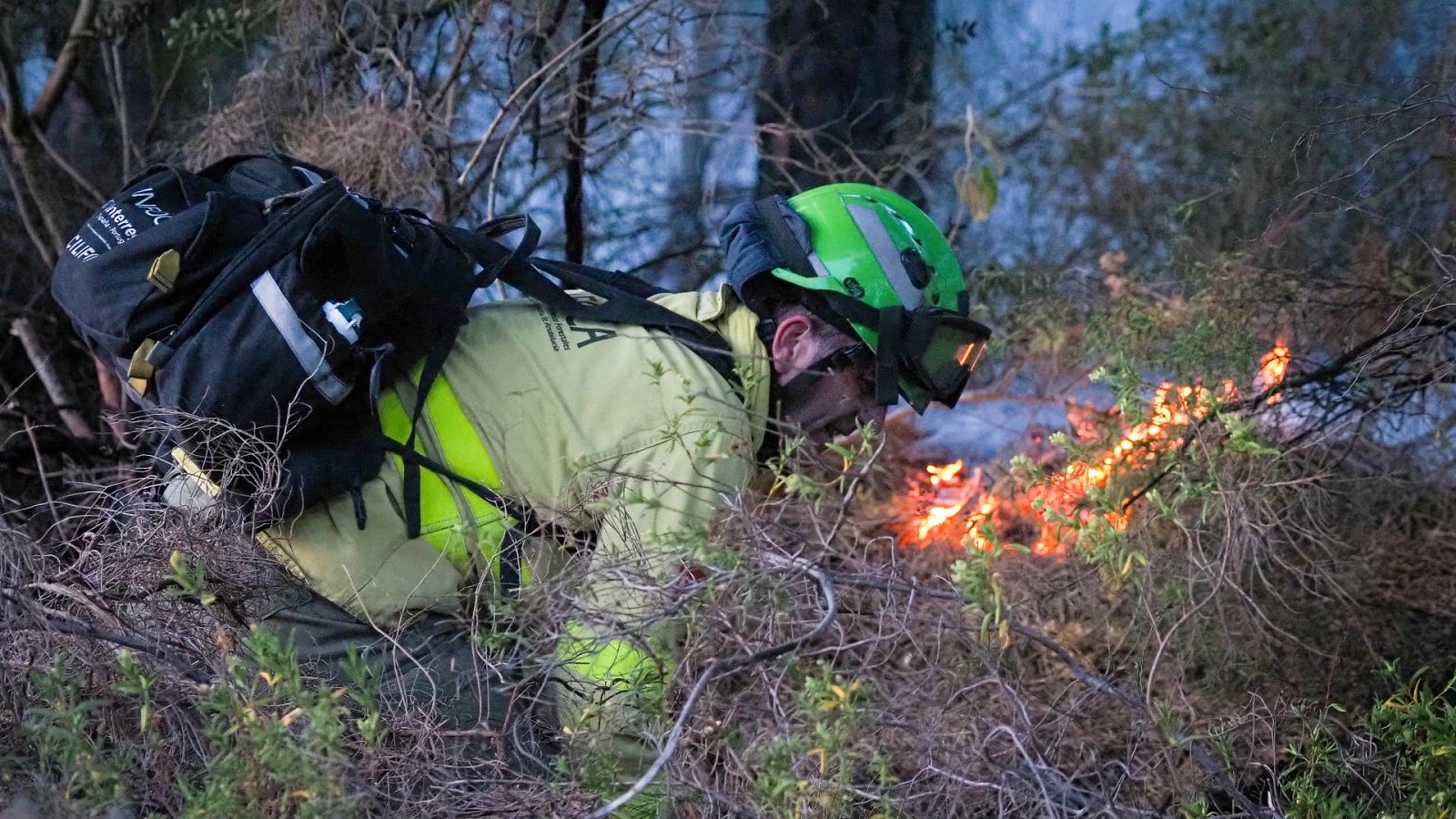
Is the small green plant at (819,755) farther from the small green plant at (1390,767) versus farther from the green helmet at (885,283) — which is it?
the green helmet at (885,283)

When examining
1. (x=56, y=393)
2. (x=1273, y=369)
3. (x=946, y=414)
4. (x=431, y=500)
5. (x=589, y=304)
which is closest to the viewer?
(x=431, y=500)

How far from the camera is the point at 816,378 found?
3.40 metres

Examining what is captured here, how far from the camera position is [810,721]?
228 centimetres

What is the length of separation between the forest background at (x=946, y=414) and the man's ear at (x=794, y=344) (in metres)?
0.31

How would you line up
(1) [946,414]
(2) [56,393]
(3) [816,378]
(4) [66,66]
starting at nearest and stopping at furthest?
1. (3) [816,378]
2. (2) [56,393]
3. (4) [66,66]
4. (1) [946,414]

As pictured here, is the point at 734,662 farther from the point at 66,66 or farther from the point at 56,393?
the point at 66,66

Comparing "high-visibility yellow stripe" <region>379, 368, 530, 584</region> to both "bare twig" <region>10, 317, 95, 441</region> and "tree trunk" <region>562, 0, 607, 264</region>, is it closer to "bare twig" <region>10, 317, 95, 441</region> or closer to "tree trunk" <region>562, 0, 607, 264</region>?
"tree trunk" <region>562, 0, 607, 264</region>

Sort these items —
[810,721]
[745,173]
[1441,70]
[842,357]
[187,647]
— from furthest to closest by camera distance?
[745,173] → [1441,70] → [842,357] → [187,647] → [810,721]

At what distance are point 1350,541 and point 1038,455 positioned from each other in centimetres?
141

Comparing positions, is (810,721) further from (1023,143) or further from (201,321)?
(1023,143)

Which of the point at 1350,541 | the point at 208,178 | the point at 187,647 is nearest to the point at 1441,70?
the point at 1350,541

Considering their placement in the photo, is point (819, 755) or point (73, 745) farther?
point (819, 755)

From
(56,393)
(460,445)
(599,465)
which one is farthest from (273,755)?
(56,393)

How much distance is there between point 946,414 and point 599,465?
3410 mm
